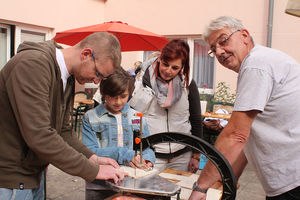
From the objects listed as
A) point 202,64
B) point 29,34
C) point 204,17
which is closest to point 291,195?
point 202,64

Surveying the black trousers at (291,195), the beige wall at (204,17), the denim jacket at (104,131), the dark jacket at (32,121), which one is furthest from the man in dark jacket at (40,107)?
the beige wall at (204,17)

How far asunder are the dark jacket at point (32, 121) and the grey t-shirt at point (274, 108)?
83cm

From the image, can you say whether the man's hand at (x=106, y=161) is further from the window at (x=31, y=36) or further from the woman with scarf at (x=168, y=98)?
the window at (x=31, y=36)

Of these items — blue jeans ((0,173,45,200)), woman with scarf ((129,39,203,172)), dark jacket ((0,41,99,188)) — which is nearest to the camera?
dark jacket ((0,41,99,188))

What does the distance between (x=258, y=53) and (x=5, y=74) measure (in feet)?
3.91

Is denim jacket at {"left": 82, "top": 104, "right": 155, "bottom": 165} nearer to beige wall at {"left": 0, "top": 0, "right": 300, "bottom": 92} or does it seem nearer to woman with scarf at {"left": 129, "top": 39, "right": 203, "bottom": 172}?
woman with scarf at {"left": 129, "top": 39, "right": 203, "bottom": 172}

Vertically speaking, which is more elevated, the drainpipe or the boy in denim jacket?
the drainpipe

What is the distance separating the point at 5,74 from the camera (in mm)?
1265

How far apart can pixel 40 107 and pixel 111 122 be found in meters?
0.80

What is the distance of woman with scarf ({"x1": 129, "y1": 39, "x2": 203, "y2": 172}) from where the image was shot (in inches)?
91.7

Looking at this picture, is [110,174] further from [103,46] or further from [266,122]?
[266,122]

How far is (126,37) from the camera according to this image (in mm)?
5062

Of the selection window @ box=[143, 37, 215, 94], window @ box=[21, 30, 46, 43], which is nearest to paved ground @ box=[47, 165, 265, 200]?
window @ box=[143, 37, 215, 94]

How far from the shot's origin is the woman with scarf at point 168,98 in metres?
2.33
